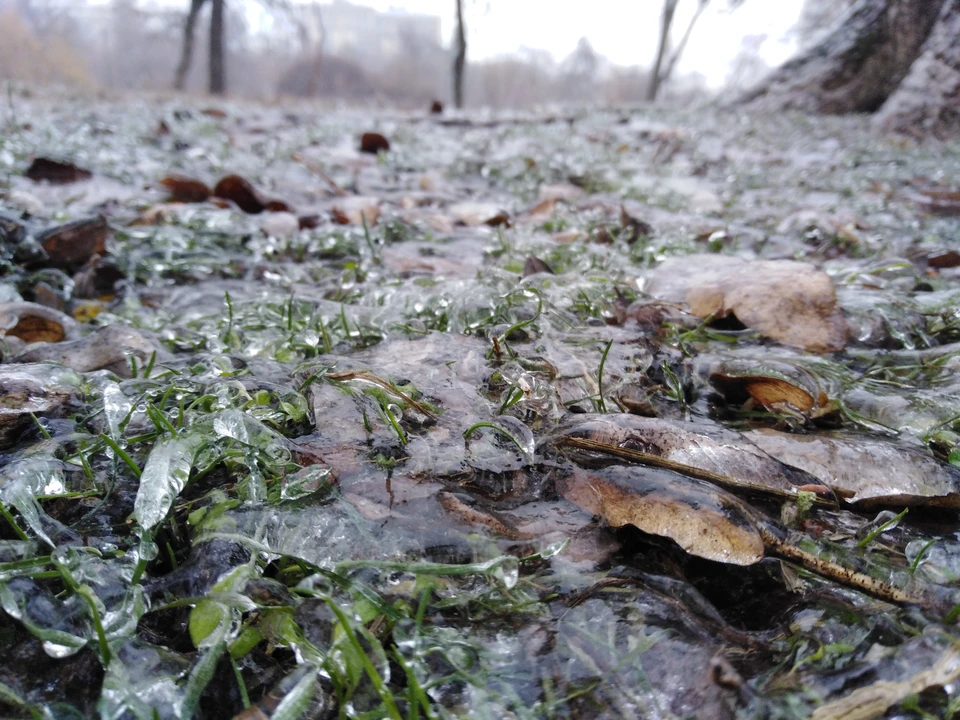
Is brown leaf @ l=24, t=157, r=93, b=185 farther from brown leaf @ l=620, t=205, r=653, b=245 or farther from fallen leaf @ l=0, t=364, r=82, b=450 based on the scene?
brown leaf @ l=620, t=205, r=653, b=245

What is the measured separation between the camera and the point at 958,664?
58 centimetres

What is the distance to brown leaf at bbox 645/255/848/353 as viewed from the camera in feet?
4.46

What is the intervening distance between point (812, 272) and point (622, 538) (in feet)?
3.30

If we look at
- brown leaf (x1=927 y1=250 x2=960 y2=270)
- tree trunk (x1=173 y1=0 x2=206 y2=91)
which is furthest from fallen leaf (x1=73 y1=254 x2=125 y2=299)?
tree trunk (x1=173 y1=0 x2=206 y2=91)

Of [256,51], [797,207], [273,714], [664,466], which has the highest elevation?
[256,51]

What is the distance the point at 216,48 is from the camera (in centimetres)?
1347

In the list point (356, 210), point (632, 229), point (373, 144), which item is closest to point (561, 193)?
point (632, 229)

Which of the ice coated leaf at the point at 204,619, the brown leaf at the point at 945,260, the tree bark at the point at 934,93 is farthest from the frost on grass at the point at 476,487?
the tree bark at the point at 934,93

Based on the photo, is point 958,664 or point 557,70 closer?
point 958,664

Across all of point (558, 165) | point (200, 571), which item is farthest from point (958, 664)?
point (558, 165)

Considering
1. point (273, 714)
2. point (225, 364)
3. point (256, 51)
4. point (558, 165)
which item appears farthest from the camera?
point (256, 51)

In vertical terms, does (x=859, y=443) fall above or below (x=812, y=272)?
below

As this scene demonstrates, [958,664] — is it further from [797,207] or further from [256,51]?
[256,51]

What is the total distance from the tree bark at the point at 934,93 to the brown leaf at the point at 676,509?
241 inches
